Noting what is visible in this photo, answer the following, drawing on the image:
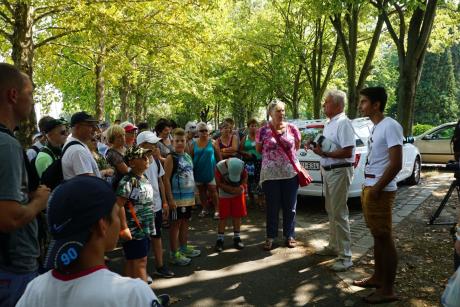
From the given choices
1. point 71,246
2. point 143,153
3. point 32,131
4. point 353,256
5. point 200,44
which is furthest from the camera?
point 200,44

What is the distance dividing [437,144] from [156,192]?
1197 centimetres

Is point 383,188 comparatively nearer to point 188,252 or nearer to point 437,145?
point 188,252

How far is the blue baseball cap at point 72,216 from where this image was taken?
132 cm

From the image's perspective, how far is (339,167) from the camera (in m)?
4.87

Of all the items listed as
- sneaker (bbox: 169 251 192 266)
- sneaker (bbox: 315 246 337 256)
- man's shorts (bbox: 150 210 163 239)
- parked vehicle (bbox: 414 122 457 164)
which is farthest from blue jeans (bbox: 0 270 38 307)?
parked vehicle (bbox: 414 122 457 164)

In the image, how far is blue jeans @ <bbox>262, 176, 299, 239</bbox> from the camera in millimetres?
5637

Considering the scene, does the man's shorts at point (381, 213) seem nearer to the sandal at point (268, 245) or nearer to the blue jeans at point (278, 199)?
the blue jeans at point (278, 199)

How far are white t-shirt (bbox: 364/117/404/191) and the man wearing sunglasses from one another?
10.8 ft

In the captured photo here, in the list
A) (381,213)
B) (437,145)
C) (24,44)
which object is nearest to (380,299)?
(381,213)

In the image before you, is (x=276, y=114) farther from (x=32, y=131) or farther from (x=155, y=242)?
(x=32, y=131)

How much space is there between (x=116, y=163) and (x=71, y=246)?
294 centimetres

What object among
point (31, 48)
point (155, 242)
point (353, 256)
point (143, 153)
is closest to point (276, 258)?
point (353, 256)

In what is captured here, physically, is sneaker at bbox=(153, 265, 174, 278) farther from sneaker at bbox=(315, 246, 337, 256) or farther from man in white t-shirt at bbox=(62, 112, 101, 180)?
sneaker at bbox=(315, 246, 337, 256)

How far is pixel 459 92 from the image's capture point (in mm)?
50406
